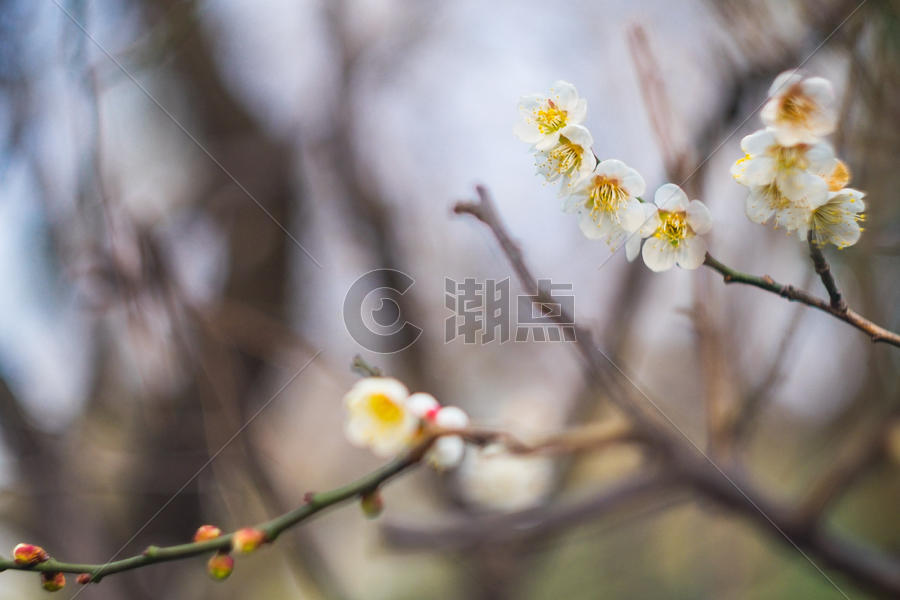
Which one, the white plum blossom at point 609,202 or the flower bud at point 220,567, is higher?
the white plum blossom at point 609,202

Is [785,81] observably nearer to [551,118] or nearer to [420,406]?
[551,118]

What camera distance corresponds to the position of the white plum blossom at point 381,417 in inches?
24.8

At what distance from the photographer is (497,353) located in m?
2.48

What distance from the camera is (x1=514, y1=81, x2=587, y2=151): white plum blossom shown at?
626 mm

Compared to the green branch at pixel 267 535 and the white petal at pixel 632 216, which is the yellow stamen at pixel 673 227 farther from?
the green branch at pixel 267 535

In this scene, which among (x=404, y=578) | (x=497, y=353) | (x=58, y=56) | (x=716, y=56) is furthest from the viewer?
(x=404, y=578)

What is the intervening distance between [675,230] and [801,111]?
0.46 feet

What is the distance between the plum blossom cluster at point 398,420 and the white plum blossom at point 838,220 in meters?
0.38

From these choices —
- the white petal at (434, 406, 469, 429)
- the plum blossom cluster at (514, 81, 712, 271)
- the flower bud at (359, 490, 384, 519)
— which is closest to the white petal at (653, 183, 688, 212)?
the plum blossom cluster at (514, 81, 712, 271)

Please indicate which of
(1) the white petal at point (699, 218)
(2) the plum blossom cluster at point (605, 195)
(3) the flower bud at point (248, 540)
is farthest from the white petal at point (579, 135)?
(3) the flower bud at point (248, 540)

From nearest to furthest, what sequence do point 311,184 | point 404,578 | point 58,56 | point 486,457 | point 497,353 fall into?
point 486,457
point 58,56
point 311,184
point 497,353
point 404,578

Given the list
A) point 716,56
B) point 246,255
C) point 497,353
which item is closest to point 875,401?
point 716,56

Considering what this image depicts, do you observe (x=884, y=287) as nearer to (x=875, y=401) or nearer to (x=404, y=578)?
(x=875, y=401)

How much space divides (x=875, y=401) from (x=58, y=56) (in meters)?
1.79
